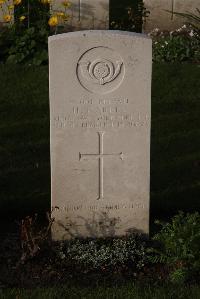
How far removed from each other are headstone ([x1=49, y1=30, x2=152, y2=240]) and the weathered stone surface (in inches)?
227

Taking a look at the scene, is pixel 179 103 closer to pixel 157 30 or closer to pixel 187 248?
pixel 157 30

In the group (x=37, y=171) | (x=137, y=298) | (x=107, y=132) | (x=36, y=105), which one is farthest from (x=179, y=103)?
(x=137, y=298)

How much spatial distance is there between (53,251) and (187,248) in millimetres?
1080

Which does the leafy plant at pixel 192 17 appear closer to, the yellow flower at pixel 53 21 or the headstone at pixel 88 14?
the headstone at pixel 88 14

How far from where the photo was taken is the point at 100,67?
5.73 metres

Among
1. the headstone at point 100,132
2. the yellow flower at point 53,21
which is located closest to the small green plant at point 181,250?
the headstone at point 100,132

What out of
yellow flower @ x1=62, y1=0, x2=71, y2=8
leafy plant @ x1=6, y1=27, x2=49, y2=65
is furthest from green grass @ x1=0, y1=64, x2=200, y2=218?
yellow flower @ x1=62, y1=0, x2=71, y2=8

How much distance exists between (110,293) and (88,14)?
6687 mm

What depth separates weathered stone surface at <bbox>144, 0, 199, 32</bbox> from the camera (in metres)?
11.4

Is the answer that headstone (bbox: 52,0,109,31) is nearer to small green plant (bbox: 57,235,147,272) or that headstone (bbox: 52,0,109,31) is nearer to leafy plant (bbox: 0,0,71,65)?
leafy plant (bbox: 0,0,71,65)

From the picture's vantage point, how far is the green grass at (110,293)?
205 inches

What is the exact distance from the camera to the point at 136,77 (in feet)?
18.9

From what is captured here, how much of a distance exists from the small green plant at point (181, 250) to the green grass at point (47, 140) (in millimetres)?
973

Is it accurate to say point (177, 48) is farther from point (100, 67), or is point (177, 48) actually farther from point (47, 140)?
point (100, 67)
